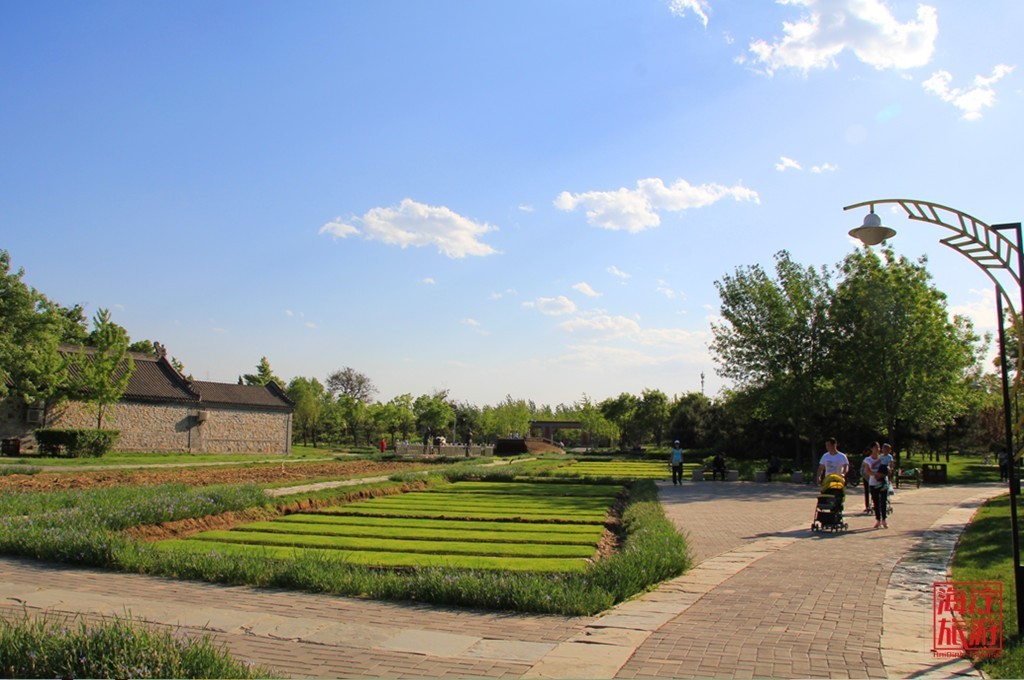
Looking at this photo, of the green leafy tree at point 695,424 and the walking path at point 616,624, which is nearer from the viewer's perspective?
the walking path at point 616,624

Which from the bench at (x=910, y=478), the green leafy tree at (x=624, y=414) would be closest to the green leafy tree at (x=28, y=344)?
the bench at (x=910, y=478)

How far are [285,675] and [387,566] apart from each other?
183 inches

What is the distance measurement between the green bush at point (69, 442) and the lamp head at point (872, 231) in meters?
36.9

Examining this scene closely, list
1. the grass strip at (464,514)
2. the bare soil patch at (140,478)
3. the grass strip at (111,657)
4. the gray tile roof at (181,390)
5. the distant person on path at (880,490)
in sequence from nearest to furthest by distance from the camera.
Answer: the grass strip at (111,657) → the distant person on path at (880,490) → the grass strip at (464,514) → the bare soil patch at (140,478) → the gray tile roof at (181,390)

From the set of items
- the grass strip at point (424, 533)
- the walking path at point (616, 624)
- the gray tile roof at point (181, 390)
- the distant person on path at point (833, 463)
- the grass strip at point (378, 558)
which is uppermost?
the gray tile roof at point (181, 390)

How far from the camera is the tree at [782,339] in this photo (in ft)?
95.3

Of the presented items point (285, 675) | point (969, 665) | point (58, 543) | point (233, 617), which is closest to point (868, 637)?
point (969, 665)

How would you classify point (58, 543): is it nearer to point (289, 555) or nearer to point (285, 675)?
point (289, 555)

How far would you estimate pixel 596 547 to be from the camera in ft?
39.8

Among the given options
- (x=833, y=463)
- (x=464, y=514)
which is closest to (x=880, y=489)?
(x=833, y=463)

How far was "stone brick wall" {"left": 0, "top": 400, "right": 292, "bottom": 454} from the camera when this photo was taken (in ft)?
130

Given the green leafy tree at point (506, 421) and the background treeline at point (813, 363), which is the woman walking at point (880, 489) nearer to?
the background treeline at point (813, 363)

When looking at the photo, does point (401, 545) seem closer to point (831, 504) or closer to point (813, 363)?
point (831, 504)

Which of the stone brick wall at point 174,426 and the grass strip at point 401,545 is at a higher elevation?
the stone brick wall at point 174,426
